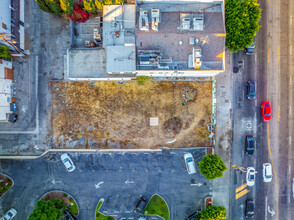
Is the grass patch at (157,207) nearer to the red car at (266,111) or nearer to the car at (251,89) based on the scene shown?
the red car at (266,111)

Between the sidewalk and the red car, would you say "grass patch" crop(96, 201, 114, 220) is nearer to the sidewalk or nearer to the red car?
→ the sidewalk

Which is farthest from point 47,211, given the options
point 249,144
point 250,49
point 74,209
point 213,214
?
point 250,49

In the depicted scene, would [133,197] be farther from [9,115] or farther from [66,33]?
[66,33]

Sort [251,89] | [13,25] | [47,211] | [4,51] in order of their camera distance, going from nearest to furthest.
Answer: [47,211] → [4,51] → [13,25] → [251,89]

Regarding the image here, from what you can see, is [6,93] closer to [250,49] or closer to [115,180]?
[115,180]

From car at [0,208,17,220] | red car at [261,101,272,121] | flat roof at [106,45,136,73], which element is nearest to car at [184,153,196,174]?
red car at [261,101,272,121]

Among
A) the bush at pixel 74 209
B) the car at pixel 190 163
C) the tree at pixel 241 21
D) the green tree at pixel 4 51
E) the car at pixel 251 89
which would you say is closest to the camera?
the tree at pixel 241 21

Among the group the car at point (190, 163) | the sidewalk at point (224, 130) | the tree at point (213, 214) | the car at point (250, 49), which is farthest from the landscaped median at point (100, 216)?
the car at point (250, 49)
